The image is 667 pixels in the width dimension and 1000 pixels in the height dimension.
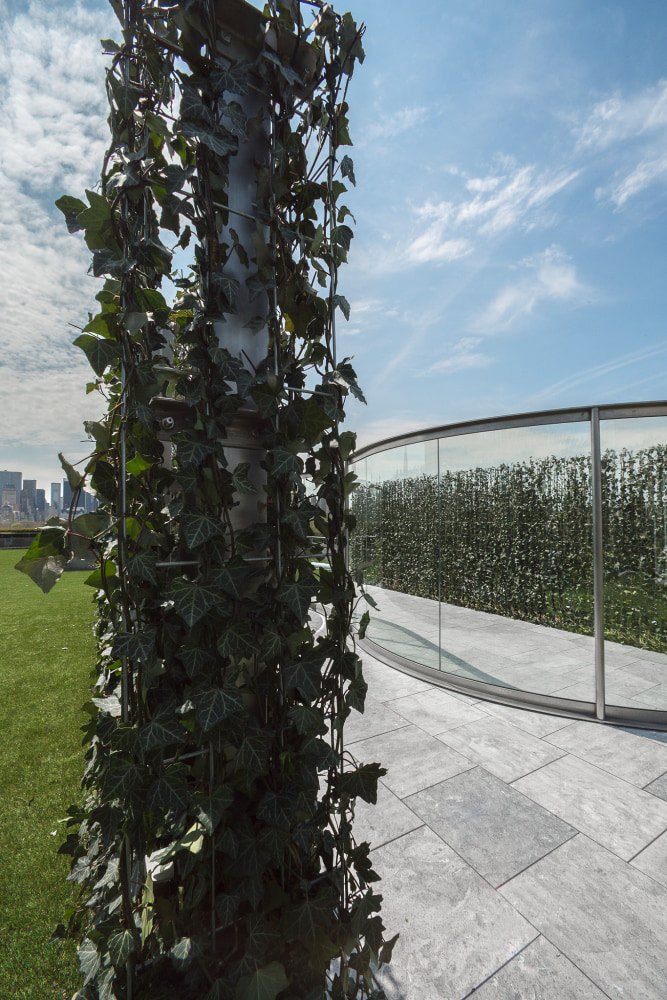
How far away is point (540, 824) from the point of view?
7.04 ft

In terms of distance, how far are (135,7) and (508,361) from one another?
276 inches

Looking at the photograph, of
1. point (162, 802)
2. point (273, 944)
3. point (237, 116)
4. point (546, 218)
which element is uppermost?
point (546, 218)

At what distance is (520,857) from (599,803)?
722mm

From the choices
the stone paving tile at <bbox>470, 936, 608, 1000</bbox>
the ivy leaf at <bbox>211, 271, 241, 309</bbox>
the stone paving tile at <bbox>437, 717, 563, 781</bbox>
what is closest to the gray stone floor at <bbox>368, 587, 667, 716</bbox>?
the stone paving tile at <bbox>437, 717, 563, 781</bbox>

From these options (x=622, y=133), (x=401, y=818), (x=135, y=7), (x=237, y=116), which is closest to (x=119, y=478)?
(x=237, y=116)

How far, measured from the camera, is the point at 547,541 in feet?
12.2

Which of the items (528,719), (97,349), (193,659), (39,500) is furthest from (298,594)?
(39,500)

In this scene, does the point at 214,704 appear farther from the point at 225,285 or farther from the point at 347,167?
the point at 347,167

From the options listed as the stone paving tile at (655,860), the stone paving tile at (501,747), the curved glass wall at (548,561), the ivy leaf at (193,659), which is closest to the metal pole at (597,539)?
the curved glass wall at (548,561)

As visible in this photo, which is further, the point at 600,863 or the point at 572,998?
the point at 600,863

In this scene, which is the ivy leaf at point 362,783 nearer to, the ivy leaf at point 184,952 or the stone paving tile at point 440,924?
the ivy leaf at point 184,952

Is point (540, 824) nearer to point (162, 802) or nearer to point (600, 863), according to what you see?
point (600, 863)

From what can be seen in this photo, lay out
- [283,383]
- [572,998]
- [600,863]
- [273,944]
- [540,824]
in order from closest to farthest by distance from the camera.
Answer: [273,944] → [283,383] → [572,998] → [600,863] → [540,824]

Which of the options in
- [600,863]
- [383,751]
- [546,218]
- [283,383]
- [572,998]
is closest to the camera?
[283,383]
